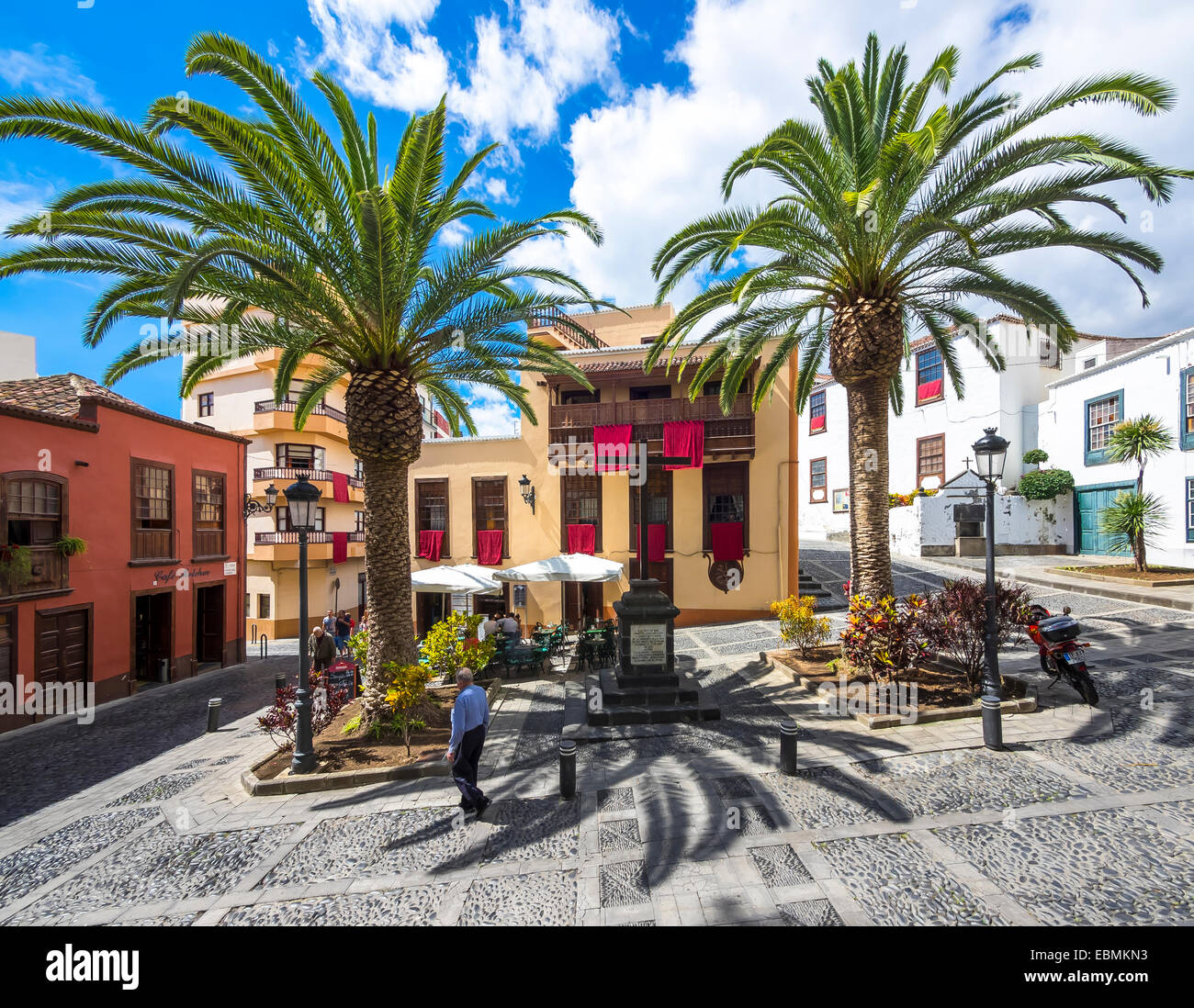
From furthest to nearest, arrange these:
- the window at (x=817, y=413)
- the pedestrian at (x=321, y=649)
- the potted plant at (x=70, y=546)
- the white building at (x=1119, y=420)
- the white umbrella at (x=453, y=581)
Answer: the window at (x=817, y=413), the white building at (x=1119, y=420), the white umbrella at (x=453, y=581), the pedestrian at (x=321, y=649), the potted plant at (x=70, y=546)

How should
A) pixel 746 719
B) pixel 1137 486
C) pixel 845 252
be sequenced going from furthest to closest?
pixel 1137 486 < pixel 845 252 < pixel 746 719

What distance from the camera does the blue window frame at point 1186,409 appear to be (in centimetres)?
1523

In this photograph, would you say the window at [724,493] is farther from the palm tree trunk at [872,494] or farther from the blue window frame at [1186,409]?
the blue window frame at [1186,409]

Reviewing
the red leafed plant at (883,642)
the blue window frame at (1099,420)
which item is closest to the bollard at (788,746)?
the red leafed plant at (883,642)

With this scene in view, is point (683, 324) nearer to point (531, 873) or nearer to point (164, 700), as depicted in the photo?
point (531, 873)

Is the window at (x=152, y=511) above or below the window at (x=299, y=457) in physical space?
below

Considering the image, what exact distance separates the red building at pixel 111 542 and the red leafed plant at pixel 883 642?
15615mm

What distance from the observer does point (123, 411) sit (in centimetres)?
1336

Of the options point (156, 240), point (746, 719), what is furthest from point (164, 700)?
point (746, 719)

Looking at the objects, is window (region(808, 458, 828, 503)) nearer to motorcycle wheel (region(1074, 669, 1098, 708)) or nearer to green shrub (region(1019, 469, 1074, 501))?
green shrub (region(1019, 469, 1074, 501))

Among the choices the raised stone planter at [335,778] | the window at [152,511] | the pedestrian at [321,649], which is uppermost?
the window at [152,511]

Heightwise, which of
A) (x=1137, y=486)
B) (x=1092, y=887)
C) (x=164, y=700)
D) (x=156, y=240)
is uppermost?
(x=156, y=240)

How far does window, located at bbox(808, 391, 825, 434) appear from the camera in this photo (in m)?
30.1
